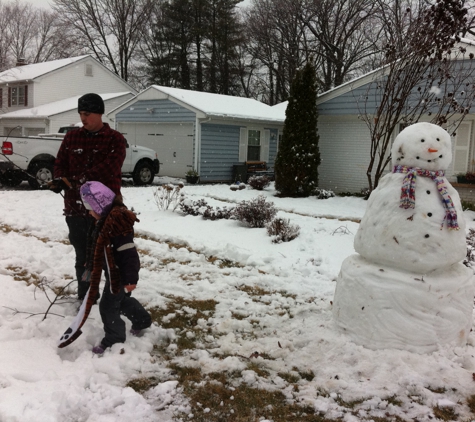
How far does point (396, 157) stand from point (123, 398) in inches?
110

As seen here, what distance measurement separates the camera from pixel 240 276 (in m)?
5.50

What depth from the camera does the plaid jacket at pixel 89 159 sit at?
12.8 feet

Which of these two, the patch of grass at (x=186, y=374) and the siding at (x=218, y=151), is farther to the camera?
the siding at (x=218, y=151)

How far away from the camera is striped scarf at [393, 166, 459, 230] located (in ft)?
11.1

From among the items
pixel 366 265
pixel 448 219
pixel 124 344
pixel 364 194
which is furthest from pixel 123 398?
pixel 364 194

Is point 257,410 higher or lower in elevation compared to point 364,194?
lower

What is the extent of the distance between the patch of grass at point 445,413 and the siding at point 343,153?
39.9ft

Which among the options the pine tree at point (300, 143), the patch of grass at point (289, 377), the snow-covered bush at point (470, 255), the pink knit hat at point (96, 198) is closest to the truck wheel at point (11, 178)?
the pine tree at point (300, 143)

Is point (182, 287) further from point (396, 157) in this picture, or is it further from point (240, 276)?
point (396, 157)

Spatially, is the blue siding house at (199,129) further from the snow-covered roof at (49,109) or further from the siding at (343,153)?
the snow-covered roof at (49,109)

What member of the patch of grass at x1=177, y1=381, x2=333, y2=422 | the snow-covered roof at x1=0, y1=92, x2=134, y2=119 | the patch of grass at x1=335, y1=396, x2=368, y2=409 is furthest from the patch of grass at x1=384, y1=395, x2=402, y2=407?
the snow-covered roof at x1=0, y1=92, x2=134, y2=119

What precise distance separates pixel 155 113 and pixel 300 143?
782 cm

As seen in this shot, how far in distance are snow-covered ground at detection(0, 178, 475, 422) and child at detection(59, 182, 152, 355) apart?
174 millimetres

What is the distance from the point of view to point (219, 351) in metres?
3.57
